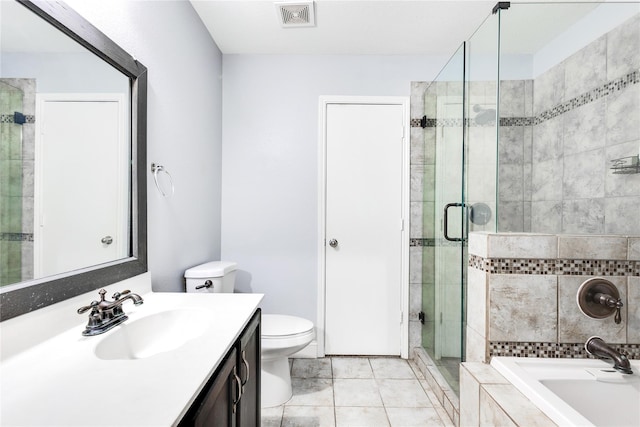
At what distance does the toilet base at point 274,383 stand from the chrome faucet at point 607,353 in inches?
60.5

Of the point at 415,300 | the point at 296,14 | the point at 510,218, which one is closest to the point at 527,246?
the point at 510,218

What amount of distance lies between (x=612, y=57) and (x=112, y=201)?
243cm

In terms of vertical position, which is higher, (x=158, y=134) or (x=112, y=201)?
(x=158, y=134)

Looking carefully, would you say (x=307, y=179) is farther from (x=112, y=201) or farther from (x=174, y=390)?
(x=174, y=390)

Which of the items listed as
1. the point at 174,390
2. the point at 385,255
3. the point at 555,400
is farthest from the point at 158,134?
the point at 555,400

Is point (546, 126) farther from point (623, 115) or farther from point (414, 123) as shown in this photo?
point (414, 123)

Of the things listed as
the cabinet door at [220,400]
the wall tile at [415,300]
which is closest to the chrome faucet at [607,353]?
the wall tile at [415,300]

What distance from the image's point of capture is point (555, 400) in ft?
3.51

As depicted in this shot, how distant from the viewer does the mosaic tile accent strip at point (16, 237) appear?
86 centimetres

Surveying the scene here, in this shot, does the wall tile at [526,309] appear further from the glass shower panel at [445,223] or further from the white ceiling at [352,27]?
the white ceiling at [352,27]

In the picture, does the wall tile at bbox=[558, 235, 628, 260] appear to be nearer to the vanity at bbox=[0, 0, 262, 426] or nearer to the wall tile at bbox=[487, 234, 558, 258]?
→ the wall tile at bbox=[487, 234, 558, 258]

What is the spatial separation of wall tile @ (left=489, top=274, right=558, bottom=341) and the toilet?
3.36 ft

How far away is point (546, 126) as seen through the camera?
1.74 metres

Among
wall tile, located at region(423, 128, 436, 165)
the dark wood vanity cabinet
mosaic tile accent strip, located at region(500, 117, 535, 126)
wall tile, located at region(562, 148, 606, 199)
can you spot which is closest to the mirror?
the dark wood vanity cabinet
